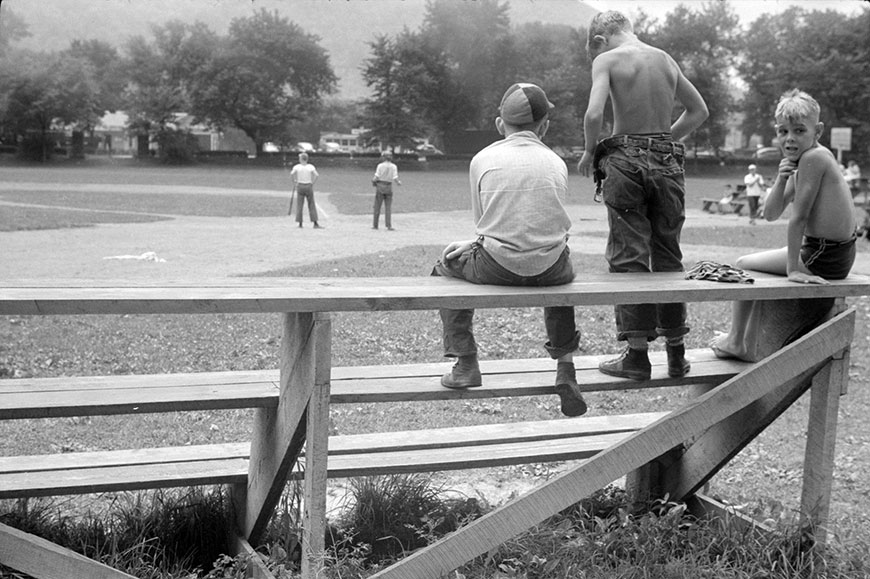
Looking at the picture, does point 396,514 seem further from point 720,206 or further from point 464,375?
point 720,206

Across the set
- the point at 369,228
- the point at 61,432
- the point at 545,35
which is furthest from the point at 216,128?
the point at 61,432

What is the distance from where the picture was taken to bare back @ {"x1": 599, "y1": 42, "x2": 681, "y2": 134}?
14.4 ft

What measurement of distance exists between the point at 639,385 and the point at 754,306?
1.96 ft

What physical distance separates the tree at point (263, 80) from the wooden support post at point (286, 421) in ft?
243

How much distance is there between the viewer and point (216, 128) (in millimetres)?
77500

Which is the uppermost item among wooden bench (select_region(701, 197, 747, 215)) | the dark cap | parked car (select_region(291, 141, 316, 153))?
the dark cap

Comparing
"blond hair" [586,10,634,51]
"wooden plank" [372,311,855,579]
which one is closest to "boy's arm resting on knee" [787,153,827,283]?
"wooden plank" [372,311,855,579]

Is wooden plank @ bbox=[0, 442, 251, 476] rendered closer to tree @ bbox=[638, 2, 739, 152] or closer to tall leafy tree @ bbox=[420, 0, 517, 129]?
tall leafy tree @ bbox=[420, 0, 517, 129]

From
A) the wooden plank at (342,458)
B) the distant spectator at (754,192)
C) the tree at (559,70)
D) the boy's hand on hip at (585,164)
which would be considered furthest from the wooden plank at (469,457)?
the tree at (559,70)

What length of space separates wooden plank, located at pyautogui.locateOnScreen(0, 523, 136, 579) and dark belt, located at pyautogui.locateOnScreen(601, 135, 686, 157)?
2.52m

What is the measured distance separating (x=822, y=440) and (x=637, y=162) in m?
1.28

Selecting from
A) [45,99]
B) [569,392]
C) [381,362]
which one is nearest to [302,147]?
[45,99]

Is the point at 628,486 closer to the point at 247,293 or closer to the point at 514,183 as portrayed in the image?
the point at 514,183

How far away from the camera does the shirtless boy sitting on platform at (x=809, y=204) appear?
167 inches
